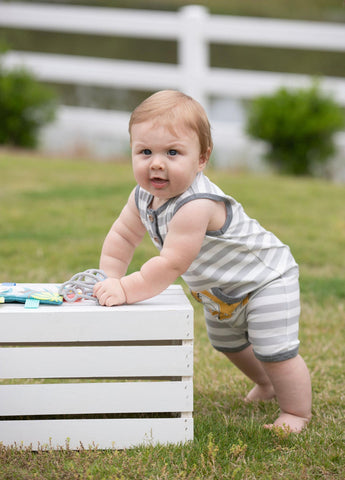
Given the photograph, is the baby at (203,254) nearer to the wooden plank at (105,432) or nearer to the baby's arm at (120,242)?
the baby's arm at (120,242)

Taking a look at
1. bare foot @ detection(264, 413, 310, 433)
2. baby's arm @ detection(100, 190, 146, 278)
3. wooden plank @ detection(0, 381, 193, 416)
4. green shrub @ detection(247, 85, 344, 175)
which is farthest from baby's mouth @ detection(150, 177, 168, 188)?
green shrub @ detection(247, 85, 344, 175)

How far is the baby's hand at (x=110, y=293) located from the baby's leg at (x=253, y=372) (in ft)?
2.04

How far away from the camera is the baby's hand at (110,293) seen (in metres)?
2.31

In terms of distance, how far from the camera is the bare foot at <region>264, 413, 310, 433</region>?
2455 mm

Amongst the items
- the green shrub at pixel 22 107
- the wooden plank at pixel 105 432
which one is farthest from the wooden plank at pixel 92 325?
the green shrub at pixel 22 107

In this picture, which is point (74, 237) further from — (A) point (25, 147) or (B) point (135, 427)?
(A) point (25, 147)

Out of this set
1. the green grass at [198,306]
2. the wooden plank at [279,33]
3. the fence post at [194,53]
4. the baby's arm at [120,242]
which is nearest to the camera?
the green grass at [198,306]

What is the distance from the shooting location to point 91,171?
7.43 metres

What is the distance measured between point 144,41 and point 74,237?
50.8 feet

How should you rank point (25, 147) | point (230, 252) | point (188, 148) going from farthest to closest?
1. point (25, 147)
2. point (230, 252)
3. point (188, 148)

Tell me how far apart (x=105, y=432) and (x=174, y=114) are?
39.1 inches

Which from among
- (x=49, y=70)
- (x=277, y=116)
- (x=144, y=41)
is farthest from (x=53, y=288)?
(x=144, y=41)

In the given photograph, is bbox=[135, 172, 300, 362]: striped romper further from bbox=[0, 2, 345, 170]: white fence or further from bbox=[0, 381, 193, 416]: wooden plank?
bbox=[0, 2, 345, 170]: white fence

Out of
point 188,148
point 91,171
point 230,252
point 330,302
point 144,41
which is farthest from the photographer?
point 144,41
